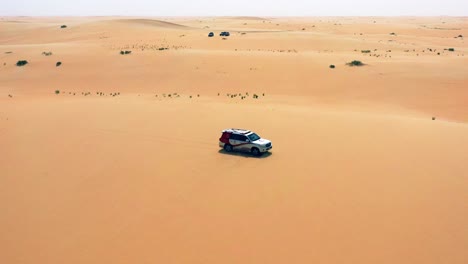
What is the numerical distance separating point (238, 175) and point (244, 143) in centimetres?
257

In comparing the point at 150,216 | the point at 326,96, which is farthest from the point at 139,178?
the point at 326,96

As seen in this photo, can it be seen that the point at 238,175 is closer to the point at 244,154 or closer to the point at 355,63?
the point at 244,154

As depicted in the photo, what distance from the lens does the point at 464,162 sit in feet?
51.6

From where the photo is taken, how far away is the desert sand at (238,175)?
10.9 meters

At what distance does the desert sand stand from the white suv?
501mm

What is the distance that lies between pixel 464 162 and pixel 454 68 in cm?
2462

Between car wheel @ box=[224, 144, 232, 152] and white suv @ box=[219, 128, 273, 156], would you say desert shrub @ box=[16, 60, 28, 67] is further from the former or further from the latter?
car wheel @ box=[224, 144, 232, 152]

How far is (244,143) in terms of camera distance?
17.6 metres

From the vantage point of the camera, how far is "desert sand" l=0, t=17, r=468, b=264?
10.9m

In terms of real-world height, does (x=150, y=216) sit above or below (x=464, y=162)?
below

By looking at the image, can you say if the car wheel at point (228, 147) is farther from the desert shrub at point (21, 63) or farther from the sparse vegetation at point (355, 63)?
the desert shrub at point (21, 63)

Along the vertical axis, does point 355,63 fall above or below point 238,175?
above

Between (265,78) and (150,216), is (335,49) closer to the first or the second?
(265,78)

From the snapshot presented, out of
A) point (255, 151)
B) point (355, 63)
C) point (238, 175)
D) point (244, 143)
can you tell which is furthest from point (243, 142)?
point (355, 63)
